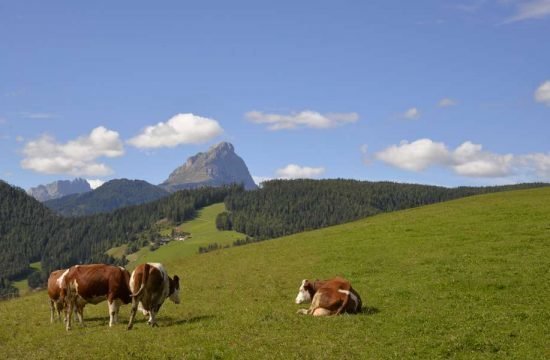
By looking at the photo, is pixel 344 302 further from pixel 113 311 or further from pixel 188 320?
pixel 113 311

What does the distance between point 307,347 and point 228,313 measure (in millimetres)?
8033

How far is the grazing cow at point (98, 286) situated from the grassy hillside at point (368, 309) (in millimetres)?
1229

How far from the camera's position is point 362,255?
133 feet

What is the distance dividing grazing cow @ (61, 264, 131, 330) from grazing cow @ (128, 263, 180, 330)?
906 mm

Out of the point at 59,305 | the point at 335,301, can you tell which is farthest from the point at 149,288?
the point at 335,301

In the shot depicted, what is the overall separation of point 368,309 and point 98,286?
11770 millimetres

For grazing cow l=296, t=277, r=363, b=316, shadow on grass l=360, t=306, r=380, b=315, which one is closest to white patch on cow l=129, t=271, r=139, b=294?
grazing cow l=296, t=277, r=363, b=316

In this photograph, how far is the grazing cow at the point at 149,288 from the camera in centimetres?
2119

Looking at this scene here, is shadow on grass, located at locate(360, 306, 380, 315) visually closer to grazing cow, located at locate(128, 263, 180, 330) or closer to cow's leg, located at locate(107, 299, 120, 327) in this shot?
grazing cow, located at locate(128, 263, 180, 330)

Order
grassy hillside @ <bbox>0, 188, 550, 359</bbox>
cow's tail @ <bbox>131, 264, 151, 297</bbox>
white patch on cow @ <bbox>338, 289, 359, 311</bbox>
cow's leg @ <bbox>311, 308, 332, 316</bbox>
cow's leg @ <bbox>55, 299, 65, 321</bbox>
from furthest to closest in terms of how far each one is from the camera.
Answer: cow's leg @ <bbox>55, 299, 65, 321</bbox>
white patch on cow @ <bbox>338, 289, 359, 311</bbox>
cow's leg @ <bbox>311, 308, 332, 316</bbox>
cow's tail @ <bbox>131, 264, 151, 297</bbox>
grassy hillside @ <bbox>0, 188, 550, 359</bbox>

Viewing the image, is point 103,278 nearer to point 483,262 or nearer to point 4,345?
point 4,345

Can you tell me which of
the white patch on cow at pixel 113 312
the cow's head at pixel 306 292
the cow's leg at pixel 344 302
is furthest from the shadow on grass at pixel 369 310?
the white patch on cow at pixel 113 312

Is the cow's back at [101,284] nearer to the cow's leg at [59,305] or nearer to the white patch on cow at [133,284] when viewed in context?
the white patch on cow at [133,284]

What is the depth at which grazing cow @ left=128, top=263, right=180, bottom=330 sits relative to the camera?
69.5 feet
